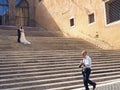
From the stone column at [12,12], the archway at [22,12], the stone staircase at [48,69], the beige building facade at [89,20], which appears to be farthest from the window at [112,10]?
the archway at [22,12]

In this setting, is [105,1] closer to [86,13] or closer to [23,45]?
[86,13]

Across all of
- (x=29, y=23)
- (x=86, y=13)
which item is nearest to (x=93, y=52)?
(x=86, y=13)

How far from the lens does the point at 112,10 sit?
17.2m

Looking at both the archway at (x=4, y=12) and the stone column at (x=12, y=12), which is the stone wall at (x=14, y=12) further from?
the archway at (x=4, y=12)

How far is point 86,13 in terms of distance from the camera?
19.4 m

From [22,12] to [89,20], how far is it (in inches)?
481

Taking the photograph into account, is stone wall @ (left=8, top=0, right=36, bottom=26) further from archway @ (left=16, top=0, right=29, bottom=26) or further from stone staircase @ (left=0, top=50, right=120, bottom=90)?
stone staircase @ (left=0, top=50, right=120, bottom=90)

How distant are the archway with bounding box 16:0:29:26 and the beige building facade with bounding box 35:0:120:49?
4.61 meters

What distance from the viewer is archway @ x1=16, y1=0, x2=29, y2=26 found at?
2923 centimetres

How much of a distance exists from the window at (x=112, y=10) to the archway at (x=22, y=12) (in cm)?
1354

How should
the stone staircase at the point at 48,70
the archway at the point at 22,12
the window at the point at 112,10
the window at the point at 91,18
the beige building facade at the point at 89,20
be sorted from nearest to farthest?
the stone staircase at the point at 48,70 < the window at the point at 112,10 < the beige building facade at the point at 89,20 < the window at the point at 91,18 < the archway at the point at 22,12

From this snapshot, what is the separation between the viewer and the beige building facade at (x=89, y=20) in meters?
16.9

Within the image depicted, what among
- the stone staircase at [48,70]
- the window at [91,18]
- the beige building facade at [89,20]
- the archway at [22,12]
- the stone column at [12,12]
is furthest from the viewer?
the archway at [22,12]

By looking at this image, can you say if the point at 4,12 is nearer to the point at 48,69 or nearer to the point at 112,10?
the point at 112,10
